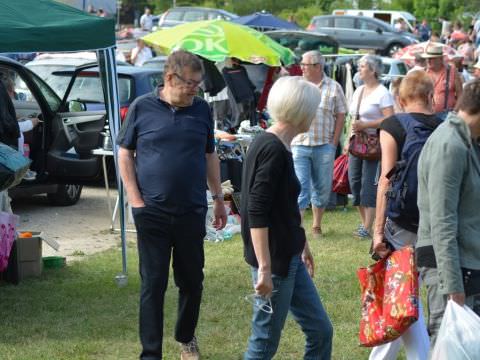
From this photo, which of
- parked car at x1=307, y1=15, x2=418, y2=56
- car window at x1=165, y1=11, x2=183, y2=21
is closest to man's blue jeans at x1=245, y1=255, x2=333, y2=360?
parked car at x1=307, y1=15, x2=418, y2=56

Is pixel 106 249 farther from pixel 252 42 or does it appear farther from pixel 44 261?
pixel 252 42

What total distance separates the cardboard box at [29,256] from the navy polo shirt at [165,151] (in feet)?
8.47

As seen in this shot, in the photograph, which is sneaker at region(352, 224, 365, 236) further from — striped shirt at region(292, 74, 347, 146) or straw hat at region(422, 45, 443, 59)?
straw hat at region(422, 45, 443, 59)

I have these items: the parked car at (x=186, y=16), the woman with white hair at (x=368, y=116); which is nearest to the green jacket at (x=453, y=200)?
the woman with white hair at (x=368, y=116)

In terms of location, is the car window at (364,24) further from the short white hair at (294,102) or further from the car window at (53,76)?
the short white hair at (294,102)

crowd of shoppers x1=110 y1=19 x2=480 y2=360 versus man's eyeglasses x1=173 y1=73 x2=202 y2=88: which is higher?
man's eyeglasses x1=173 y1=73 x2=202 y2=88

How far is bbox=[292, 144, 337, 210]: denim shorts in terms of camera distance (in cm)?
912

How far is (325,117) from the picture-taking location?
9.15 m

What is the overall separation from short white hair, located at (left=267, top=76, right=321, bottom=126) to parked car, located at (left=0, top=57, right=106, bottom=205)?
A: 623 cm

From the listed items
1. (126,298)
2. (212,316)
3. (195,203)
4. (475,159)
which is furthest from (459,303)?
(126,298)

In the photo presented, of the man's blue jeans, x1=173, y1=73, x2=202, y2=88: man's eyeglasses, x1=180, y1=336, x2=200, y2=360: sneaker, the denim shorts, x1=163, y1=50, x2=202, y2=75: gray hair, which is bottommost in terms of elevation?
x1=180, y1=336, x2=200, y2=360: sneaker

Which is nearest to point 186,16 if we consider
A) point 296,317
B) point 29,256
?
point 29,256

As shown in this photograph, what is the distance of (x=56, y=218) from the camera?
34.2ft

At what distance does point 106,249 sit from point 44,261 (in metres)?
1.08
